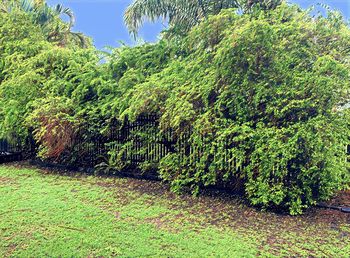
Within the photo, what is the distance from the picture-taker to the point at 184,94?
6.07 metres

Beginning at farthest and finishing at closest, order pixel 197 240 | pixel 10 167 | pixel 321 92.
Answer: pixel 10 167 < pixel 321 92 < pixel 197 240

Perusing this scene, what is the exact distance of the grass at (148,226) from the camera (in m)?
3.68

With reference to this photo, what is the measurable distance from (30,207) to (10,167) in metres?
4.21

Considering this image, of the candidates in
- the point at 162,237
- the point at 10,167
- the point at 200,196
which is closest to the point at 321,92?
the point at 200,196

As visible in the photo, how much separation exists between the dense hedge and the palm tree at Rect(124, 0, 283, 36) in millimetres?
3105

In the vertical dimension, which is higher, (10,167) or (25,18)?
(25,18)

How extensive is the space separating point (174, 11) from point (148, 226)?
8557 mm

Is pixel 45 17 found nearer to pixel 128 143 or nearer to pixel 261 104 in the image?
pixel 128 143

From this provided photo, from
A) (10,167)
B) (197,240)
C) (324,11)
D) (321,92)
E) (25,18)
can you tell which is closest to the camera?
(197,240)

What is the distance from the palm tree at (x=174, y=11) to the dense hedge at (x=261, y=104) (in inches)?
122

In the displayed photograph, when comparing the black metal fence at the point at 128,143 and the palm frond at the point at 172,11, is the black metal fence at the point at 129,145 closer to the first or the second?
the black metal fence at the point at 128,143

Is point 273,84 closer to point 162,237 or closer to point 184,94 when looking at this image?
point 184,94

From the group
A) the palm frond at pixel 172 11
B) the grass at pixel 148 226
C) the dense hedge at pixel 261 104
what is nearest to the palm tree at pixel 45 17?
the palm frond at pixel 172 11

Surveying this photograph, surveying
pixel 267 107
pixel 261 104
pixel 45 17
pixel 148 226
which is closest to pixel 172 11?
pixel 45 17
